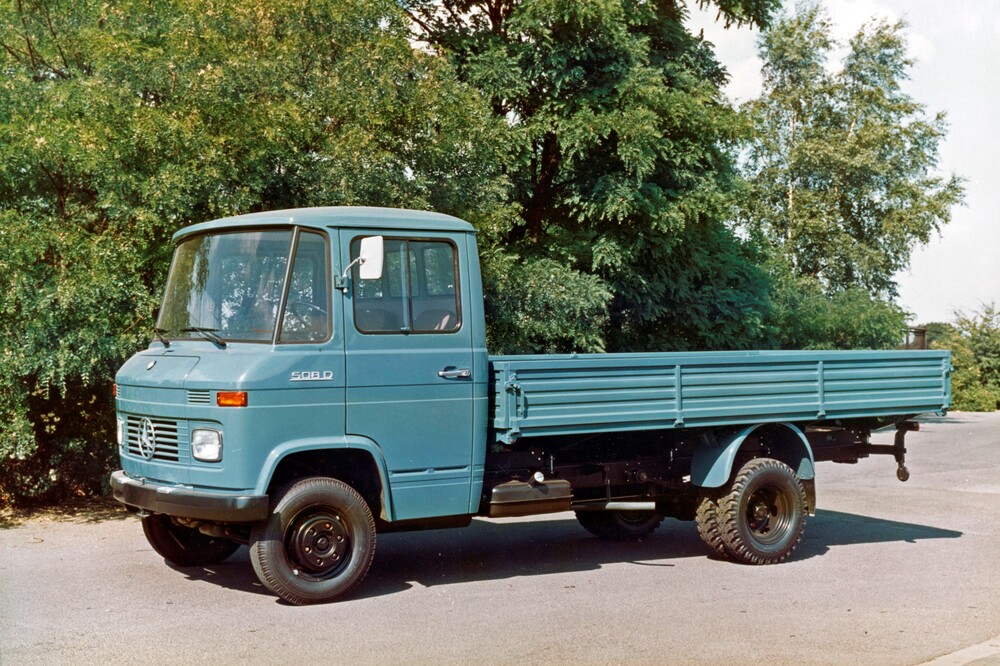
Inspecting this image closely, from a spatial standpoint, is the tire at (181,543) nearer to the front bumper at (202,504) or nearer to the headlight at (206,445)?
the front bumper at (202,504)

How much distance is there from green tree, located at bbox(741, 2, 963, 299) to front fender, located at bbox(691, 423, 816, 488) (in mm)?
29581

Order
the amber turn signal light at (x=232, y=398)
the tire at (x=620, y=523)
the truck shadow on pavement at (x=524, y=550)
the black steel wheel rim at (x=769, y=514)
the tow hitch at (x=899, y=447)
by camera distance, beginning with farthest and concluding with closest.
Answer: the tire at (x=620, y=523)
the tow hitch at (x=899, y=447)
the black steel wheel rim at (x=769, y=514)
the truck shadow on pavement at (x=524, y=550)
the amber turn signal light at (x=232, y=398)

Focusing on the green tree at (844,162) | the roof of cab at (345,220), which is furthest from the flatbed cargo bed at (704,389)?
the green tree at (844,162)

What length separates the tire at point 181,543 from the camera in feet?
29.9

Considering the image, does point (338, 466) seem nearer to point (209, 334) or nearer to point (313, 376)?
point (313, 376)

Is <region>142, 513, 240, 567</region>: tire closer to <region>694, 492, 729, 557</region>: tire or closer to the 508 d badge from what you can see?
the 508 d badge

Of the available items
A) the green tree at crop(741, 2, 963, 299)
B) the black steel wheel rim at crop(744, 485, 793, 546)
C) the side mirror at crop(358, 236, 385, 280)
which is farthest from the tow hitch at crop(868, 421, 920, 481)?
the green tree at crop(741, 2, 963, 299)

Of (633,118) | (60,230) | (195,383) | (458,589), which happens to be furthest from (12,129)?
(633,118)

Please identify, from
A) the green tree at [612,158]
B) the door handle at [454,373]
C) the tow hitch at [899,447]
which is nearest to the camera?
the door handle at [454,373]

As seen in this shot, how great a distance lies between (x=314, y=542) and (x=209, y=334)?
1.60m

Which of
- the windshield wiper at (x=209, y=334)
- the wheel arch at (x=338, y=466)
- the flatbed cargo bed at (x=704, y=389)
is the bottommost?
the wheel arch at (x=338, y=466)

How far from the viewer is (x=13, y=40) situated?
42.9 ft

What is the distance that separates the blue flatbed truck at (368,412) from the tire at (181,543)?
2 cm

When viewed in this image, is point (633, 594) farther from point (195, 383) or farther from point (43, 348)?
point (43, 348)
